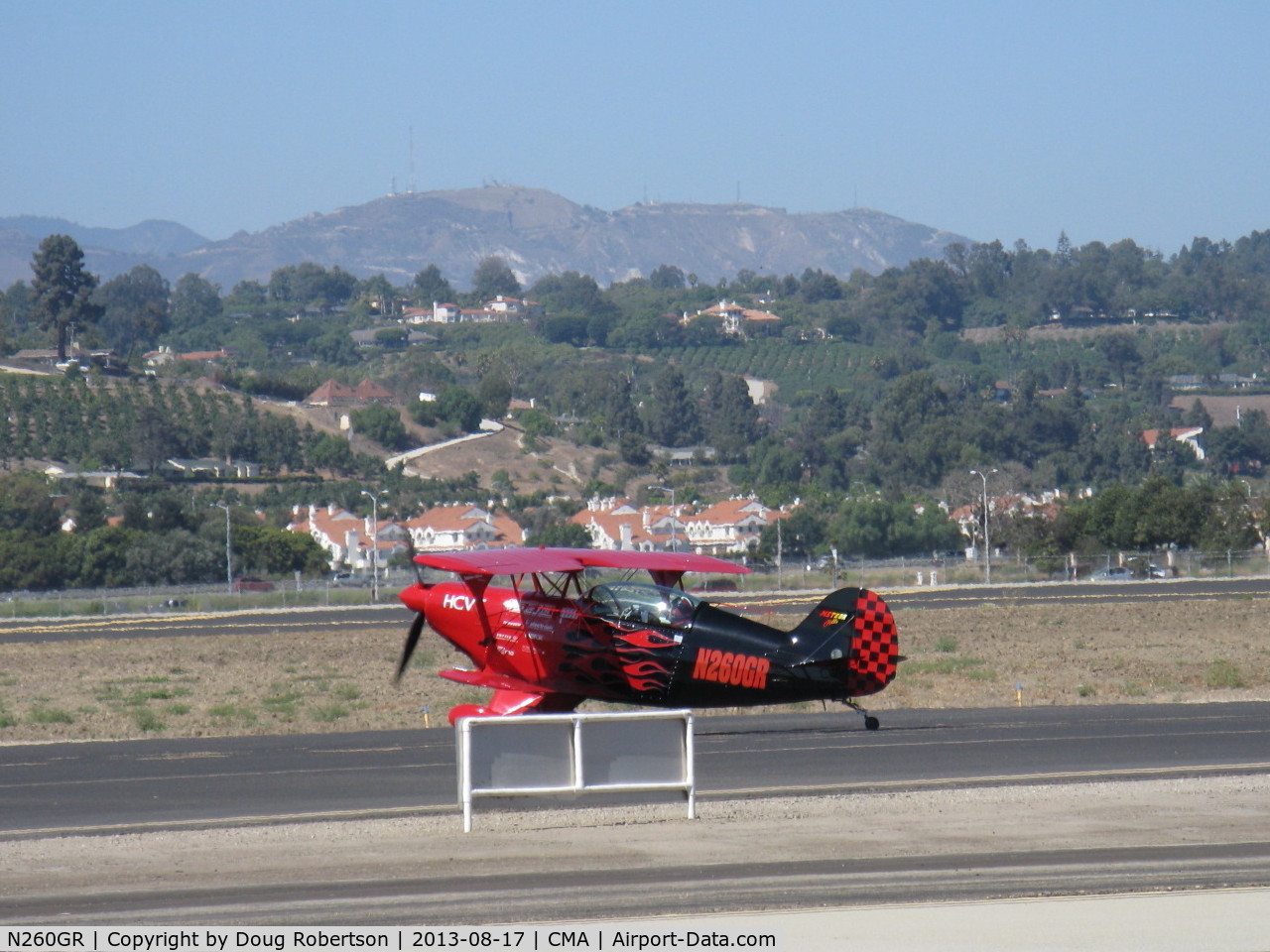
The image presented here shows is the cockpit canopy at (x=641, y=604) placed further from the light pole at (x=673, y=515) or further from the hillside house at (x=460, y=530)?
the hillside house at (x=460, y=530)

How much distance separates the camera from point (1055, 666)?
3116 centimetres

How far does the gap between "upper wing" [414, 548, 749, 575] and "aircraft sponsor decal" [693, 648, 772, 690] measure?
1.04 metres

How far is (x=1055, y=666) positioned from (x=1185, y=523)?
49061 mm

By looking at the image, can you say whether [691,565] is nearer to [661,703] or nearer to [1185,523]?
[661,703]

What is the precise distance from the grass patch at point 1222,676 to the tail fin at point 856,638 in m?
11.7

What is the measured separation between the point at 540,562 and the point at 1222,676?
51.2 ft

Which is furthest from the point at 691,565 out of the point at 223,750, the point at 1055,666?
the point at 1055,666

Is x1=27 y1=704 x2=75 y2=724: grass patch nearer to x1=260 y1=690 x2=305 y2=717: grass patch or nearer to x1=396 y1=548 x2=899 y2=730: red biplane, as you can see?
x1=260 y1=690 x2=305 y2=717: grass patch

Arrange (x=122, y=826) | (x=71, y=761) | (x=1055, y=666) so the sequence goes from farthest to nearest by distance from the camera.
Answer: (x=1055, y=666) < (x=71, y=761) < (x=122, y=826)

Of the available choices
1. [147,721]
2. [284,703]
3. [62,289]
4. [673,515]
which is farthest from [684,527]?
[62,289]

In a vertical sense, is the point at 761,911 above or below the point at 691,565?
below

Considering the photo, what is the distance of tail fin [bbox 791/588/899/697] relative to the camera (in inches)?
730

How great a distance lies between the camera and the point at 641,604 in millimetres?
18891

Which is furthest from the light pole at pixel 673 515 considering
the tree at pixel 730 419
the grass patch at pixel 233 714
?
the grass patch at pixel 233 714
